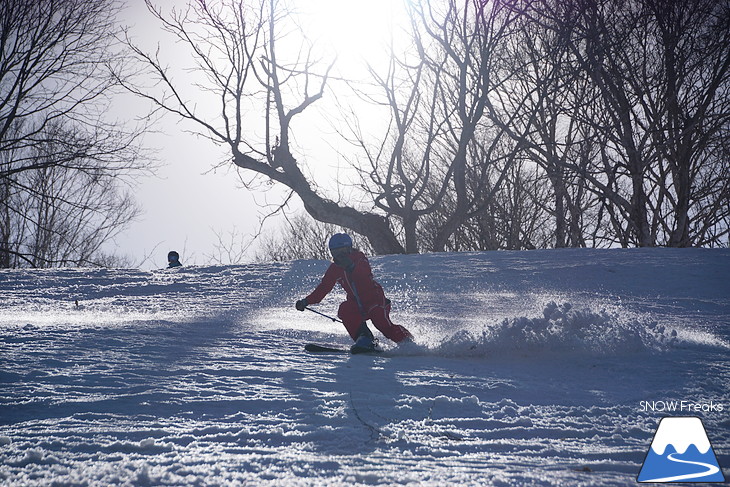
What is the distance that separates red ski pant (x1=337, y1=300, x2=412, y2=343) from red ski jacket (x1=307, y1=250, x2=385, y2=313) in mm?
46

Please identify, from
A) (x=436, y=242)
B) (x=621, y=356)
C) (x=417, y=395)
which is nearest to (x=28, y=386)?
(x=417, y=395)

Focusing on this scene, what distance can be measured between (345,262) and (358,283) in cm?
26

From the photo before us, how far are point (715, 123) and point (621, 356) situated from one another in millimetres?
14829

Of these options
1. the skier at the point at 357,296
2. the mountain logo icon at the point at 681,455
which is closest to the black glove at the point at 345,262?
the skier at the point at 357,296

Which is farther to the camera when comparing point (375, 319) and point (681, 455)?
point (375, 319)

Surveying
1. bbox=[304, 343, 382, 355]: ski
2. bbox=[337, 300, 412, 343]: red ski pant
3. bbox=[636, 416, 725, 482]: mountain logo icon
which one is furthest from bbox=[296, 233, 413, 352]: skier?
bbox=[636, 416, 725, 482]: mountain logo icon

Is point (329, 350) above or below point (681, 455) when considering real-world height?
above

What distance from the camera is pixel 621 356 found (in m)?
5.84

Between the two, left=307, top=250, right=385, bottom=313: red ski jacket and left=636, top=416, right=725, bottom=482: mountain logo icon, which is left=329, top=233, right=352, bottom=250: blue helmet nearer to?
left=307, top=250, right=385, bottom=313: red ski jacket

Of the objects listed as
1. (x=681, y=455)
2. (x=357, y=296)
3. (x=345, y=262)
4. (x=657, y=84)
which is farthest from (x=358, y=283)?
(x=657, y=84)

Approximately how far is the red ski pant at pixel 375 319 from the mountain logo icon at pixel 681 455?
3.51m

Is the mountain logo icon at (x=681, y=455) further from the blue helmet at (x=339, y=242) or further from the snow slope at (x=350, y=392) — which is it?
the blue helmet at (x=339, y=242)

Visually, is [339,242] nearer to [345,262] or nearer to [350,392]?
[345,262]

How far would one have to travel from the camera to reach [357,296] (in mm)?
6746
